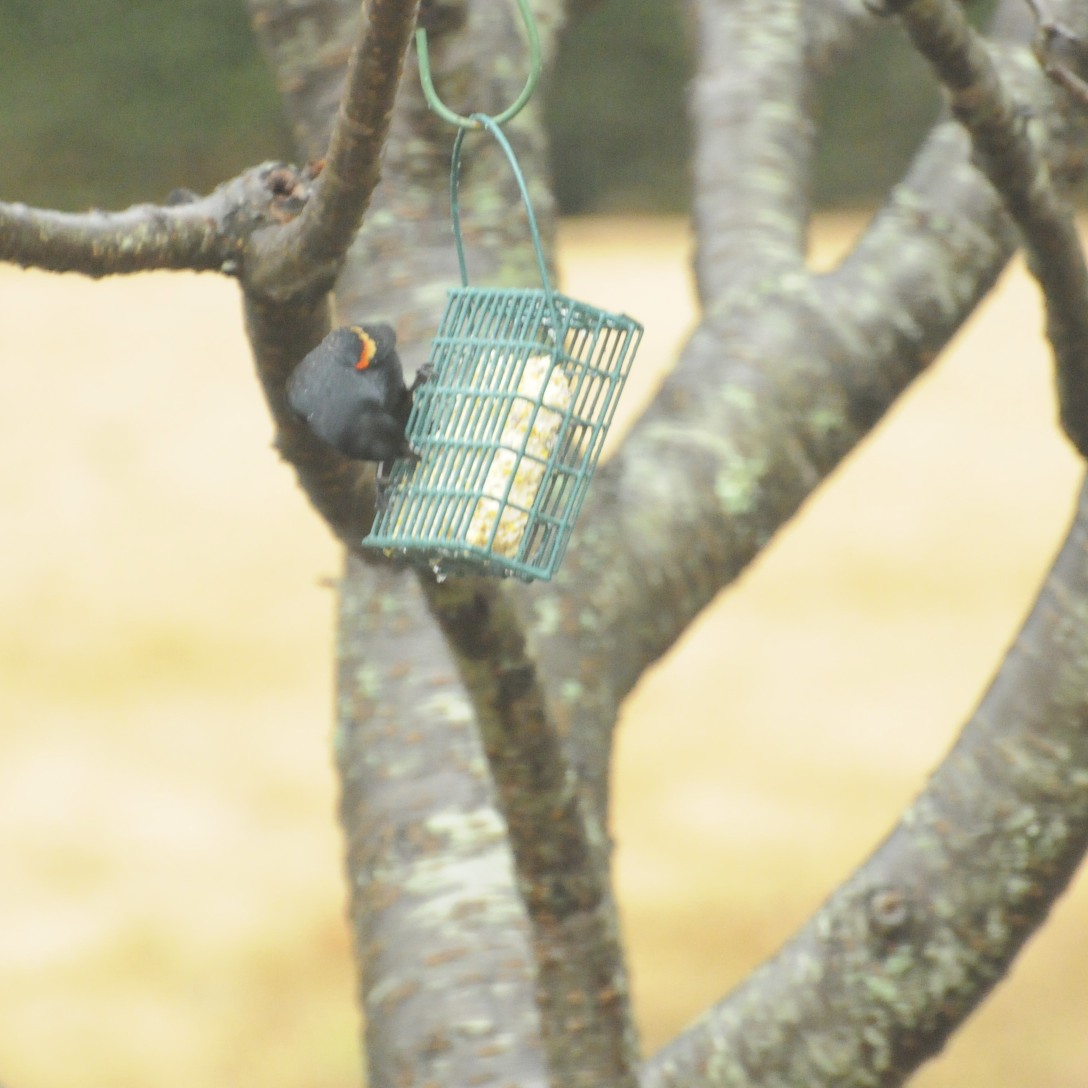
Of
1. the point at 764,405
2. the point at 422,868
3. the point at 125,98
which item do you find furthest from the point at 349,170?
the point at 125,98

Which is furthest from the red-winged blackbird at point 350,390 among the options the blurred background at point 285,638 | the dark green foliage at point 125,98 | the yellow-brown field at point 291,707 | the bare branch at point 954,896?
the yellow-brown field at point 291,707

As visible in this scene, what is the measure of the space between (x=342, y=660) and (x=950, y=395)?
14.9 ft

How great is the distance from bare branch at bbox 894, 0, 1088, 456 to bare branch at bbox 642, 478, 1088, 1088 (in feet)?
1.07

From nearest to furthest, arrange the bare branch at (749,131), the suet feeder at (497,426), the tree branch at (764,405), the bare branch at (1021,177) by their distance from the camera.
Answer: the bare branch at (1021,177) < the suet feeder at (497,426) < the tree branch at (764,405) < the bare branch at (749,131)

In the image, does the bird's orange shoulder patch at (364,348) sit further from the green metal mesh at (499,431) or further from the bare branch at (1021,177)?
the bare branch at (1021,177)

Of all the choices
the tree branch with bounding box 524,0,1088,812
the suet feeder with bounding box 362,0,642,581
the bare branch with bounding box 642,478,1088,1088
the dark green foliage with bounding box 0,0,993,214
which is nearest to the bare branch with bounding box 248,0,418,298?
the suet feeder with bounding box 362,0,642,581

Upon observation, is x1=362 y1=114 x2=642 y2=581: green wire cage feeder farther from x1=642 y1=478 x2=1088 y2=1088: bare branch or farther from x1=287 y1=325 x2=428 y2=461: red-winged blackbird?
x1=642 y1=478 x2=1088 y2=1088: bare branch

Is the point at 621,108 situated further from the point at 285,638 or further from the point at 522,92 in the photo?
the point at 522,92

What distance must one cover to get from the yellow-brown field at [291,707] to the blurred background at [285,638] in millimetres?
11

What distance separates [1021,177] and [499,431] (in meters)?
0.47

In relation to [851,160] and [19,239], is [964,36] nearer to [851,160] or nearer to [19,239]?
[19,239]

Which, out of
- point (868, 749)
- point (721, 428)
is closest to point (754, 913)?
point (868, 749)

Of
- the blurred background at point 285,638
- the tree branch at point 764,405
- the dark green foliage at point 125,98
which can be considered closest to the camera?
the tree branch at point 764,405

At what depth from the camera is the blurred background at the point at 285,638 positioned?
16.9ft
